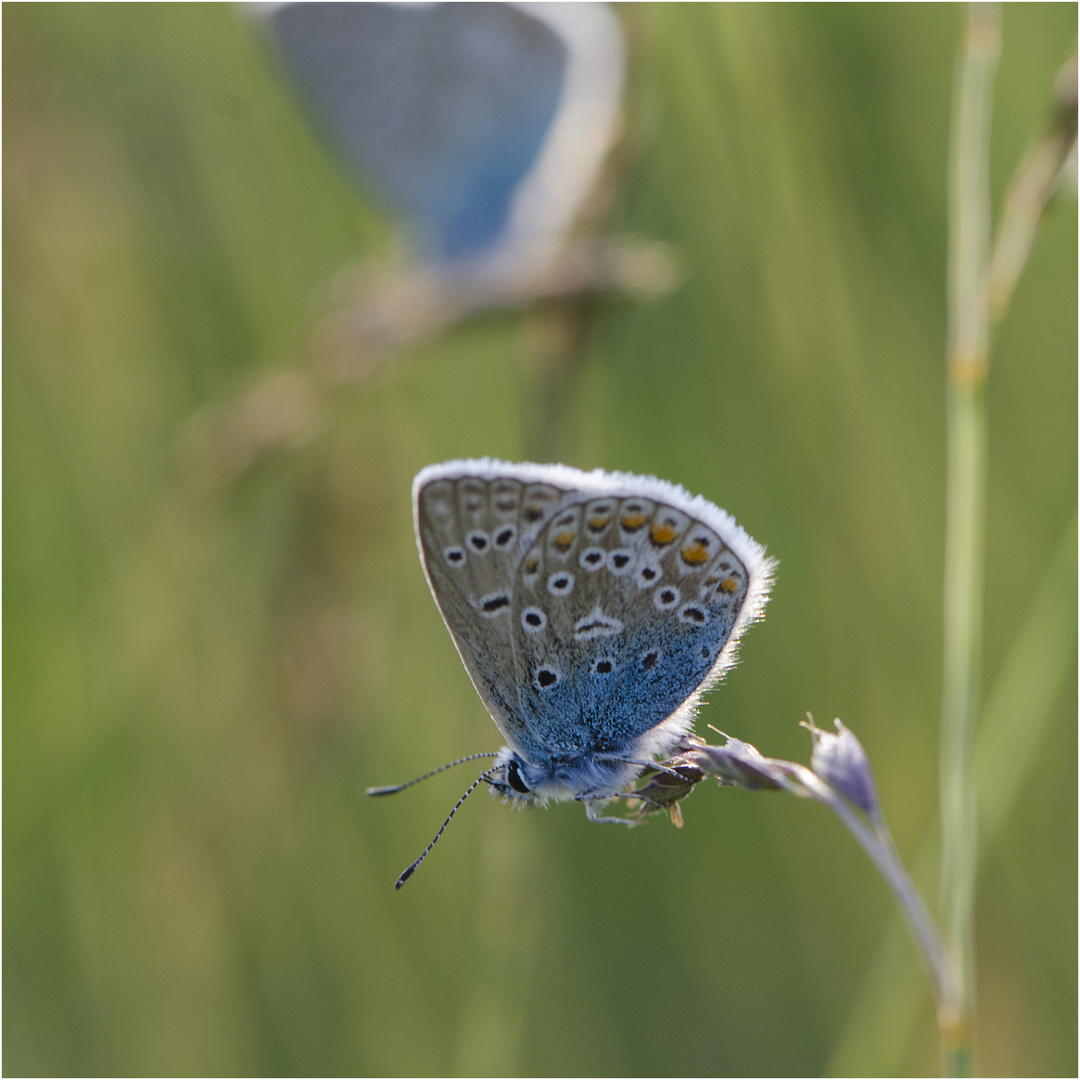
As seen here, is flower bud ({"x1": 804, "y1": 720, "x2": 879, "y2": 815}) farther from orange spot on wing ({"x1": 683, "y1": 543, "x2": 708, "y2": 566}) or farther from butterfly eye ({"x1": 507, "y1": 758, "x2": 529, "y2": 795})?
butterfly eye ({"x1": 507, "y1": 758, "x2": 529, "y2": 795})

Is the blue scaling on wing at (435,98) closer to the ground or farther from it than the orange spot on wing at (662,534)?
farther from it

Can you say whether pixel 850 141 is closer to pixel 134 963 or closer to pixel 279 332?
pixel 279 332

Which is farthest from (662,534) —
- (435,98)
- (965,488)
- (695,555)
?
(435,98)

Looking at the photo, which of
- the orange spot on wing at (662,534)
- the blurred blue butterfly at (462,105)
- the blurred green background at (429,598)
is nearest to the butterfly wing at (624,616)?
the orange spot on wing at (662,534)

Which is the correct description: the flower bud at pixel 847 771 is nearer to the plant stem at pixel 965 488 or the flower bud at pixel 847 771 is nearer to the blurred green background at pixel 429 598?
the plant stem at pixel 965 488

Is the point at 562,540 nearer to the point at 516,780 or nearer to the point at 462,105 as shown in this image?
the point at 516,780

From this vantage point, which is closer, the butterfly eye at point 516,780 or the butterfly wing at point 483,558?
the butterfly wing at point 483,558
